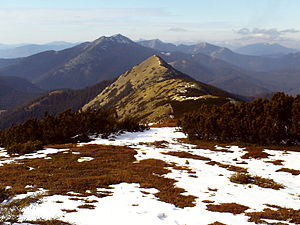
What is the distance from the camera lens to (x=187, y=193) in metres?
21.5

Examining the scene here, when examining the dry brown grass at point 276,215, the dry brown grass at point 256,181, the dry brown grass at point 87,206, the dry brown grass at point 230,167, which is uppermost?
the dry brown grass at point 87,206

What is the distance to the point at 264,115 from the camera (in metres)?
46.1

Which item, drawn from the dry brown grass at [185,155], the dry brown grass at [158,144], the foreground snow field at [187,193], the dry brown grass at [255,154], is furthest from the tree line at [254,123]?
the dry brown grass at [185,155]

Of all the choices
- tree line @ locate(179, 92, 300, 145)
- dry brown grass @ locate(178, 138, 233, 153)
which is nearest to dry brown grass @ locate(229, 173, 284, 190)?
dry brown grass @ locate(178, 138, 233, 153)

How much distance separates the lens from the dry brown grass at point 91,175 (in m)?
20.7

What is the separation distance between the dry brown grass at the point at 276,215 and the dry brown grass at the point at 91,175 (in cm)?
413

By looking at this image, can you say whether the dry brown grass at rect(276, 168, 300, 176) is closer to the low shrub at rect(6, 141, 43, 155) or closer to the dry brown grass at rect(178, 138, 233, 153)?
the dry brown grass at rect(178, 138, 233, 153)

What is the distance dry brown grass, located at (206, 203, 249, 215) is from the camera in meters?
17.8

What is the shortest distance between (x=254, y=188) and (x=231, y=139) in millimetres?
25130

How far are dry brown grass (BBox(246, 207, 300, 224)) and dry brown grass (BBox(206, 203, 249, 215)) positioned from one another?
0.79 m

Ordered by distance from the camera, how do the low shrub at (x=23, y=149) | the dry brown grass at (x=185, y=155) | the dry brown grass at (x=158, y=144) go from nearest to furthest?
the dry brown grass at (x=185, y=155)
the low shrub at (x=23, y=149)
the dry brown grass at (x=158, y=144)

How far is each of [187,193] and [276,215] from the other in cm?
659

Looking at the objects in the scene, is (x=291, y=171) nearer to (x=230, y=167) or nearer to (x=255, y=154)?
(x=230, y=167)

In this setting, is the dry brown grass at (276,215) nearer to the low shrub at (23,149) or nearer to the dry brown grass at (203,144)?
the dry brown grass at (203,144)
